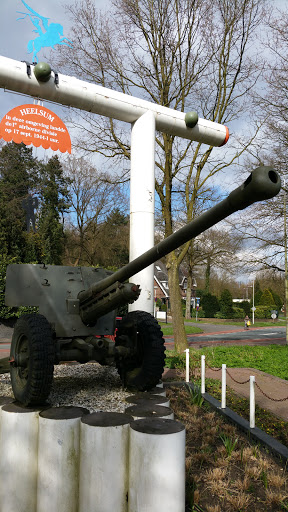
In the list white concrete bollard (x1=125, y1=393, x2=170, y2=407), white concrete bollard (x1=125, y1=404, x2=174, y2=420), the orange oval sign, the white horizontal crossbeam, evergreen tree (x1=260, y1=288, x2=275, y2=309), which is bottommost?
white concrete bollard (x1=125, y1=393, x2=170, y2=407)

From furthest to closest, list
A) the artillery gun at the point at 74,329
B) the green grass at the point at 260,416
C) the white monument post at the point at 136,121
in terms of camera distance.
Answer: the white monument post at the point at 136,121, the green grass at the point at 260,416, the artillery gun at the point at 74,329

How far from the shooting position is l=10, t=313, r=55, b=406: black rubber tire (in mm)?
4008

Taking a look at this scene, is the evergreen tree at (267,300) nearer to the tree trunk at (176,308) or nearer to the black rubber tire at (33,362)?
the tree trunk at (176,308)

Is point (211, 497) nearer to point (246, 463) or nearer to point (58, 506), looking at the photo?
point (246, 463)

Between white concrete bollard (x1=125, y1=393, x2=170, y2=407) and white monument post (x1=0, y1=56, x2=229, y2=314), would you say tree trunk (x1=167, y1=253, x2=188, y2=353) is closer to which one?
white monument post (x1=0, y1=56, x2=229, y2=314)

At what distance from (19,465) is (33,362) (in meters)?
0.89

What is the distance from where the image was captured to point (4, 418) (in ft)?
12.2

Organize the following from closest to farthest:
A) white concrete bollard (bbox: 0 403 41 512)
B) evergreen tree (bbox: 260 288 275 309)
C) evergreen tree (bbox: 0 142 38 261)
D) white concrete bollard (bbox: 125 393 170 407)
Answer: white concrete bollard (bbox: 0 403 41 512) < white concrete bollard (bbox: 125 393 170 407) < evergreen tree (bbox: 0 142 38 261) < evergreen tree (bbox: 260 288 275 309)

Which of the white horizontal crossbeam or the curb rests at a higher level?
the white horizontal crossbeam

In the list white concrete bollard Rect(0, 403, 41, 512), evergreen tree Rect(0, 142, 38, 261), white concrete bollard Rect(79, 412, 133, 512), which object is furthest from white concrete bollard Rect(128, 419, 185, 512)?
evergreen tree Rect(0, 142, 38, 261)

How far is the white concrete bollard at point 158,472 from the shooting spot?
113 inches

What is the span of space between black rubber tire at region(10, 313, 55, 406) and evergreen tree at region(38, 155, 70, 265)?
65.8 ft

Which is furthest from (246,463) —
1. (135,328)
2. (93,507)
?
(135,328)

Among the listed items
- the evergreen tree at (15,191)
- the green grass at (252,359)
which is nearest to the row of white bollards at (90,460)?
the green grass at (252,359)
